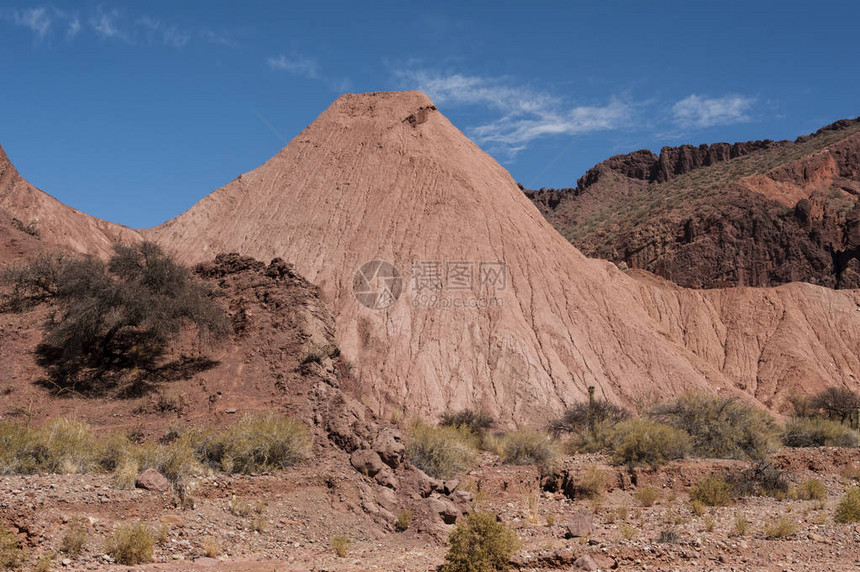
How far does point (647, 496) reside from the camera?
17.3 metres

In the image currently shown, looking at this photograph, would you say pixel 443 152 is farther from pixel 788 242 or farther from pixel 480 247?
pixel 788 242

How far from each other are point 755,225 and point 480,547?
52.2m

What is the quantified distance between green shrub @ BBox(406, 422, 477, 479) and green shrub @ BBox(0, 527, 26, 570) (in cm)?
926

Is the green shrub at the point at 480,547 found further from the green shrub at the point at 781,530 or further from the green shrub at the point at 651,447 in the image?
the green shrub at the point at 651,447

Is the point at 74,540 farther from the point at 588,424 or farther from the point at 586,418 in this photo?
the point at 586,418

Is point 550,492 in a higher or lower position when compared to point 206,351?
lower

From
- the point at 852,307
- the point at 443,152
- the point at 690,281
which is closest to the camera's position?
the point at 443,152

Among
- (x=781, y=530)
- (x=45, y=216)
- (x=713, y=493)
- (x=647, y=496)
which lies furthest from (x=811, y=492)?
(x=45, y=216)

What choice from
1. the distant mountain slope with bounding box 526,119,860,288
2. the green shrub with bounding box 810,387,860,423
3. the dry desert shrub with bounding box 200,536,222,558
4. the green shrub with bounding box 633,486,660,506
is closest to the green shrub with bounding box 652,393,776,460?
the green shrub with bounding box 633,486,660,506

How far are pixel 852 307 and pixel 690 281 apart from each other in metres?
10.8

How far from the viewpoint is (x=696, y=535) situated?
12820mm

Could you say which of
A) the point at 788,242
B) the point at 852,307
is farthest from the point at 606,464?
the point at 788,242

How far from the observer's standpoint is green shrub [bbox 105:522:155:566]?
10000 mm

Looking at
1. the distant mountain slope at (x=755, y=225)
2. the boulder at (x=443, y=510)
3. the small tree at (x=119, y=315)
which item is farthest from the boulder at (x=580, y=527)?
the distant mountain slope at (x=755, y=225)
